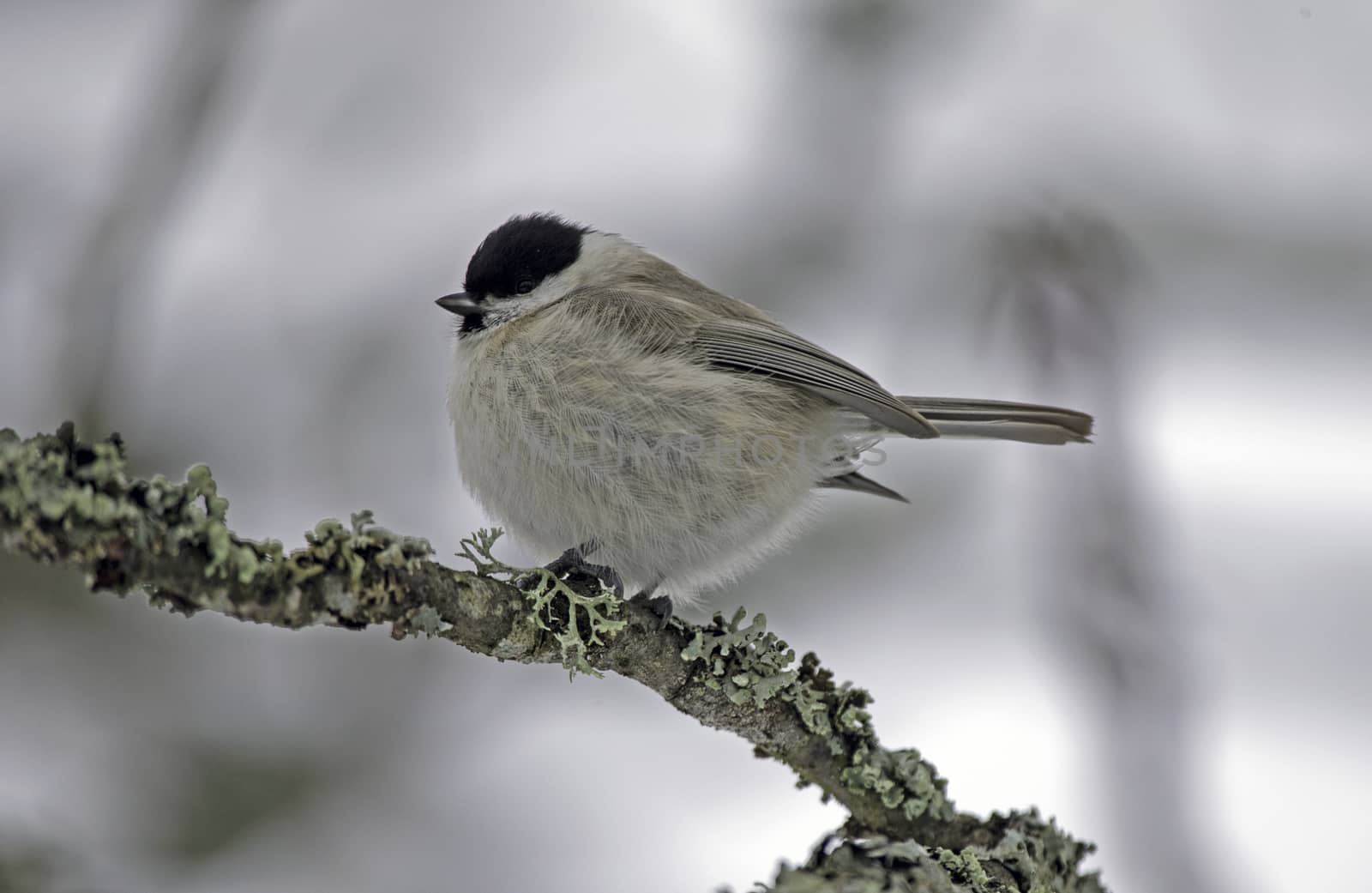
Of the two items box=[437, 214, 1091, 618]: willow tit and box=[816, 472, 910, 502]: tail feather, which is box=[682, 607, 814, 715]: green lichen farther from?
box=[816, 472, 910, 502]: tail feather

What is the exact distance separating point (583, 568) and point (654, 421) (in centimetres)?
49

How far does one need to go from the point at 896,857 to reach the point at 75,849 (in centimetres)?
249

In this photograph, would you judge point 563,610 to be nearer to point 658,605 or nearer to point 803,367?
point 658,605

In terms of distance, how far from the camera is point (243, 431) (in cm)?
495

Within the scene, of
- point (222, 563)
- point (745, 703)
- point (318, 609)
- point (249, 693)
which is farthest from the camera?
point (249, 693)

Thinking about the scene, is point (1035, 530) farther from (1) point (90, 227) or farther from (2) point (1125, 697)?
(1) point (90, 227)

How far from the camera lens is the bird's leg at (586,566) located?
125 inches

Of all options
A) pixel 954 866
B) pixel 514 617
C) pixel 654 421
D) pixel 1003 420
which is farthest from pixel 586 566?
pixel 1003 420

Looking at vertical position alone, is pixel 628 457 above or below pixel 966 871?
above

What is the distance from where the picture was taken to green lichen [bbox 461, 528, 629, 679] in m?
2.49

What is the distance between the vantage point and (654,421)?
324 centimetres

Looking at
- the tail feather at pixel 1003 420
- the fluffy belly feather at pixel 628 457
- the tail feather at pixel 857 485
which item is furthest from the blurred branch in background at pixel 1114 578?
the fluffy belly feather at pixel 628 457

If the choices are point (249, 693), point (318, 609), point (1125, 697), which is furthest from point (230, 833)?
point (1125, 697)

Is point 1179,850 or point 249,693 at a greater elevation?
point 249,693
